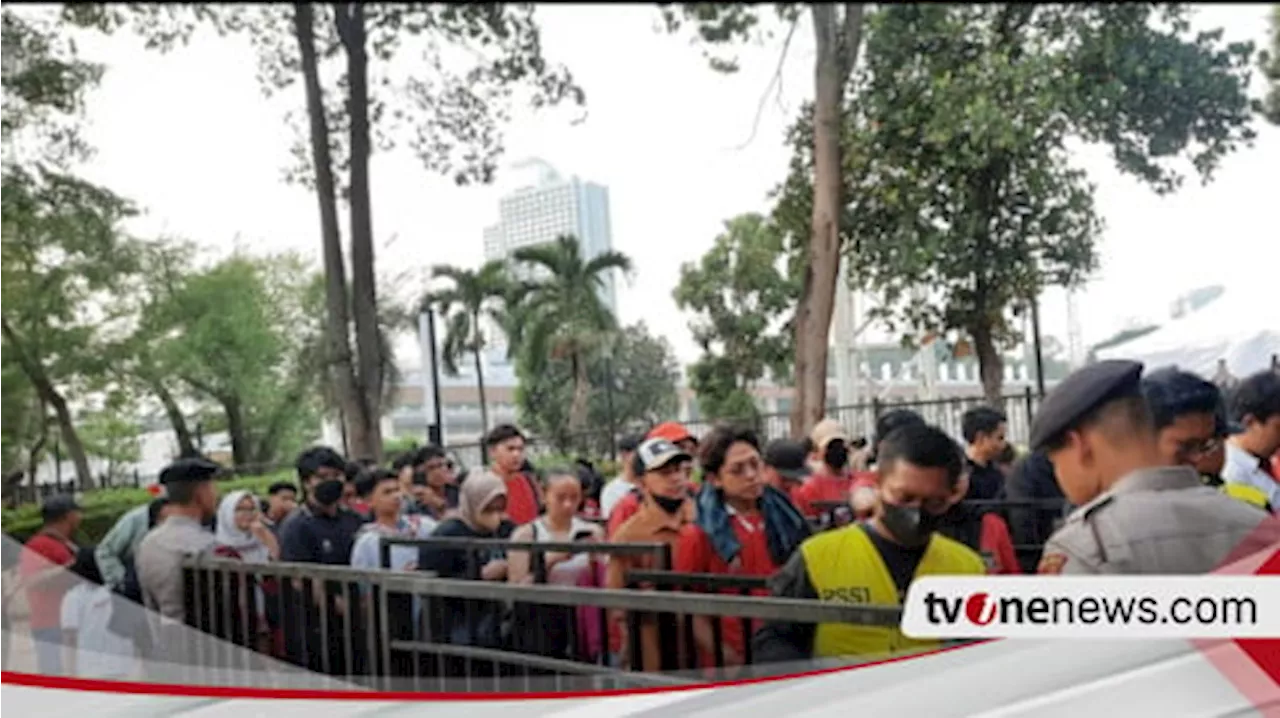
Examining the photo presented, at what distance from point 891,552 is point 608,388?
41 cm

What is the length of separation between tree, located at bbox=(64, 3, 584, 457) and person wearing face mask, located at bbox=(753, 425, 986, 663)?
23.4 inches

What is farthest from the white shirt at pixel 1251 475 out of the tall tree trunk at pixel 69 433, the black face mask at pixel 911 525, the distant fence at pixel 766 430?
the tall tree trunk at pixel 69 433

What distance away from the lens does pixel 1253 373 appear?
1.82 metres

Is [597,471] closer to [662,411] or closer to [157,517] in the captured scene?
[662,411]

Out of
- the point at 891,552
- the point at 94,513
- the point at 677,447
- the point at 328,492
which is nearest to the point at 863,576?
the point at 891,552

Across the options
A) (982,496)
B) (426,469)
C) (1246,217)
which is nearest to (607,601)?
(426,469)

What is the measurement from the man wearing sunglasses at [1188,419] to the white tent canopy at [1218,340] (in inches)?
0.7

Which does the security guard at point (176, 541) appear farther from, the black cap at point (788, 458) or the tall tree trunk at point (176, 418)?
the black cap at point (788, 458)

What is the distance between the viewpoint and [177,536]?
5.81 ft

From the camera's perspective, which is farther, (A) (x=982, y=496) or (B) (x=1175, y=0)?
(A) (x=982, y=496)

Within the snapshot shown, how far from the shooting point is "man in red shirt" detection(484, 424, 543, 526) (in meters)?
1.83

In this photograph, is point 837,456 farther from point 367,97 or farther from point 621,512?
point 367,97

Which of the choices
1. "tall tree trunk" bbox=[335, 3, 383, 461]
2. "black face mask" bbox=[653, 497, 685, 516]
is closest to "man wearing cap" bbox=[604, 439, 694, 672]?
"black face mask" bbox=[653, 497, 685, 516]

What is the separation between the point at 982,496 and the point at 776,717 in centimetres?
41
